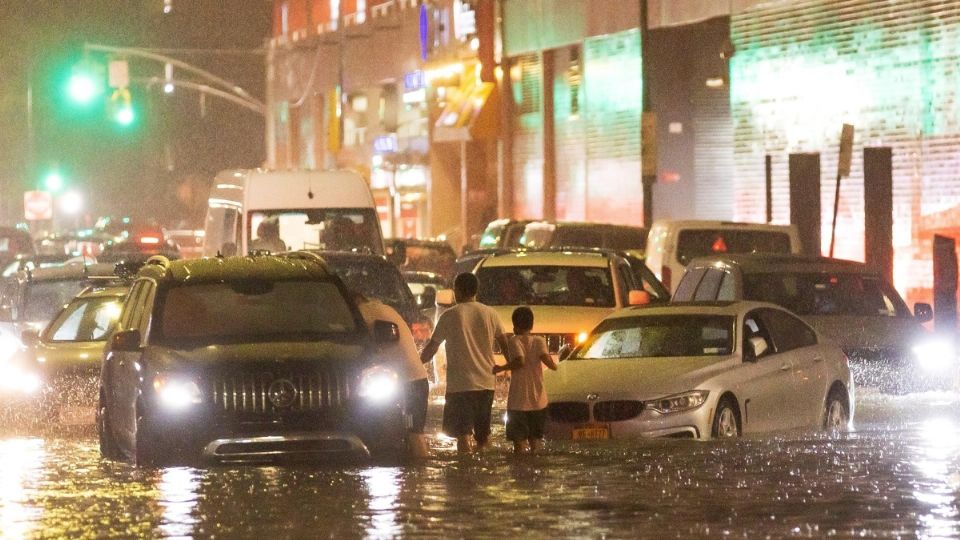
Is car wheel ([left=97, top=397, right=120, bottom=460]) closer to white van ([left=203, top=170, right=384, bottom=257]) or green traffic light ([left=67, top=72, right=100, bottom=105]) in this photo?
white van ([left=203, top=170, right=384, bottom=257])

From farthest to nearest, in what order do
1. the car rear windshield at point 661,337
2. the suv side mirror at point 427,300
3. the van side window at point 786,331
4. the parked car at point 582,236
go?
1. the parked car at point 582,236
2. the suv side mirror at point 427,300
3. the van side window at point 786,331
4. the car rear windshield at point 661,337

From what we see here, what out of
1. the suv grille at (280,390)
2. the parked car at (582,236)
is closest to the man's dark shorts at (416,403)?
the suv grille at (280,390)

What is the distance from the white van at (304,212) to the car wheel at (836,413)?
11086 mm

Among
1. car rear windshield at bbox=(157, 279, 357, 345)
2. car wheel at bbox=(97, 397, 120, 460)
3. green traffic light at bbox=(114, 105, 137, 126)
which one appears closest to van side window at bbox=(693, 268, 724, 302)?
car rear windshield at bbox=(157, 279, 357, 345)

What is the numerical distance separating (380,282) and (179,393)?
367 inches

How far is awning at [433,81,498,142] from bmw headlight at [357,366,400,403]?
40568 mm

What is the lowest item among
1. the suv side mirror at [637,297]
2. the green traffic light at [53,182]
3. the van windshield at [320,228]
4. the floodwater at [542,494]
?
the floodwater at [542,494]

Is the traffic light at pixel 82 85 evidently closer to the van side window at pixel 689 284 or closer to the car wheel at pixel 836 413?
the van side window at pixel 689 284

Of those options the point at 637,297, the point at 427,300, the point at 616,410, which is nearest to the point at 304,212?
the point at 427,300

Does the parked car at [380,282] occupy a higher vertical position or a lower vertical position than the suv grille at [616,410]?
higher

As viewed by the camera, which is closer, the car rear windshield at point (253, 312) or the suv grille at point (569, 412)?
the car rear windshield at point (253, 312)

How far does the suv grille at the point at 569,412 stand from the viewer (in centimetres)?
1630

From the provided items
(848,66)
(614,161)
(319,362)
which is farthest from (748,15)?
(319,362)

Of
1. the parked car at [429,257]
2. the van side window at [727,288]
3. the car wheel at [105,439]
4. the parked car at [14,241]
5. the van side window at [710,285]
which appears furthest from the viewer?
the parked car at [14,241]
